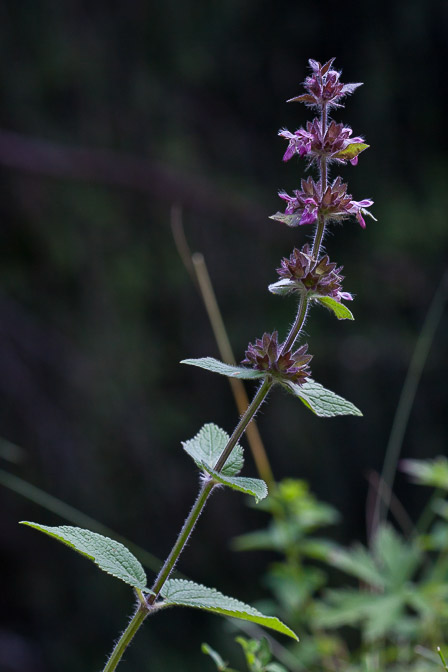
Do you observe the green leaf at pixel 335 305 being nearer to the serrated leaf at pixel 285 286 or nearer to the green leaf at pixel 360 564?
the serrated leaf at pixel 285 286

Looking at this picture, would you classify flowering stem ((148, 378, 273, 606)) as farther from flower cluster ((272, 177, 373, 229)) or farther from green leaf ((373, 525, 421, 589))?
green leaf ((373, 525, 421, 589))

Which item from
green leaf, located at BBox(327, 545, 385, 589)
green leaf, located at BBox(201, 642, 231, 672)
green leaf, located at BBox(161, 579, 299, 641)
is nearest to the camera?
green leaf, located at BBox(161, 579, 299, 641)

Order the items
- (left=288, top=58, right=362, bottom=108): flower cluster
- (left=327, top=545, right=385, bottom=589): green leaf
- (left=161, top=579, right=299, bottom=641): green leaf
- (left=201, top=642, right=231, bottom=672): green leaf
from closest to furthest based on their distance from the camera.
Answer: (left=161, top=579, right=299, bottom=641): green leaf < (left=288, top=58, right=362, bottom=108): flower cluster < (left=201, top=642, right=231, bottom=672): green leaf < (left=327, top=545, right=385, bottom=589): green leaf

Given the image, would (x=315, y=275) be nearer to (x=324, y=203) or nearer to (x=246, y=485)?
(x=324, y=203)

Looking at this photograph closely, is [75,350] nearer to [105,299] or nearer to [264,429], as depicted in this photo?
[105,299]

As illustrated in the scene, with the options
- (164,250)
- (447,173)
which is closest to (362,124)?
(447,173)

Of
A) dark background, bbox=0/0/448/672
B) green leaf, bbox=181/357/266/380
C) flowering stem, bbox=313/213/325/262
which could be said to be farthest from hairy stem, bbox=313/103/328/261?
dark background, bbox=0/0/448/672

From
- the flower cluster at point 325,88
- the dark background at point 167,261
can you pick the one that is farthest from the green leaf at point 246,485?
the dark background at point 167,261
